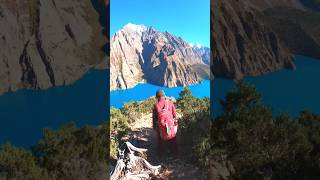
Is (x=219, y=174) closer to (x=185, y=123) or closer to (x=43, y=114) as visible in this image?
(x=185, y=123)

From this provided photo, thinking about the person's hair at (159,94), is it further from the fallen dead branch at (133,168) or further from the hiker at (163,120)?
the fallen dead branch at (133,168)

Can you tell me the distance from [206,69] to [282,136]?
6494 mm

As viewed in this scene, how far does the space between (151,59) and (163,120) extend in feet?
14.7

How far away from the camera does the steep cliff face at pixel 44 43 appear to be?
38.2 metres

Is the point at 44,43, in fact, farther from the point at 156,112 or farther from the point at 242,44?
the point at 156,112

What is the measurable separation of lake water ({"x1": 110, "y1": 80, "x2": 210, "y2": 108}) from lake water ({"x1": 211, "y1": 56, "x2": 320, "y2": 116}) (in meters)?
5.37

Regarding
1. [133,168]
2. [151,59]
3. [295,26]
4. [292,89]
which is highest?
[295,26]

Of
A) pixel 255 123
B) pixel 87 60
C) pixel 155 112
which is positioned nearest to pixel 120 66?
pixel 155 112

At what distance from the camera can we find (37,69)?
45500 millimetres

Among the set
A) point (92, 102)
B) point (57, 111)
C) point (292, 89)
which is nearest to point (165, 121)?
point (92, 102)

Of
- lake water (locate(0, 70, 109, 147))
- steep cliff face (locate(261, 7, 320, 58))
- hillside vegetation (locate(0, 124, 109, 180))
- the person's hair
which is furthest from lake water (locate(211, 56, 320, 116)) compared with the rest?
the person's hair

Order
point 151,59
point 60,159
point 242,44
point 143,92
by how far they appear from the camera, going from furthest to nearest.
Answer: point 242,44 → point 151,59 → point 143,92 → point 60,159

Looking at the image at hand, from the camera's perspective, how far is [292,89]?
115 feet

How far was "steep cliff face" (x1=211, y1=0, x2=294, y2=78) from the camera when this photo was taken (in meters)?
38.5
